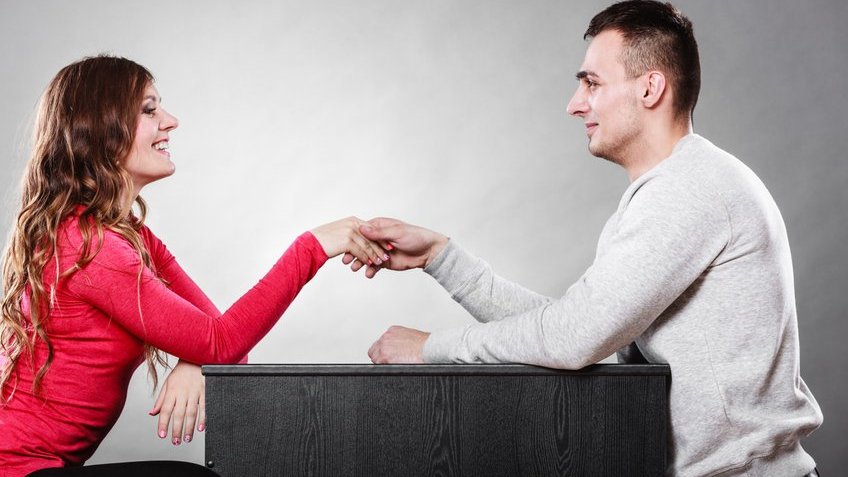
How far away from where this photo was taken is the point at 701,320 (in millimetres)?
1451

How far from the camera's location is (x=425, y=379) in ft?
4.52

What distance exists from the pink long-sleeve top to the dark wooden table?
289 millimetres

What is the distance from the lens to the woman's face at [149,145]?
1.83 m

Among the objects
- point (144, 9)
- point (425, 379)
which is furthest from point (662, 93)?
point (144, 9)

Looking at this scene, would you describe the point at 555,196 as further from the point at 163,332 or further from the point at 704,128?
the point at 163,332

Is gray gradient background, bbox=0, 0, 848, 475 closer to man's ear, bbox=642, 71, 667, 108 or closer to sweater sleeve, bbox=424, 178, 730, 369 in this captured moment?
man's ear, bbox=642, 71, 667, 108

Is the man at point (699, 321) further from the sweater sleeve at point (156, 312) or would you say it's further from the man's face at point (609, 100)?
the sweater sleeve at point (156, 312)

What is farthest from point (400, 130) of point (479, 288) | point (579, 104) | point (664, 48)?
point (664, 48)

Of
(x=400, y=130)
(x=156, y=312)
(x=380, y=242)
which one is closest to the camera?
(x=156, y=312)

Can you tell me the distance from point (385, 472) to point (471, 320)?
245 cm

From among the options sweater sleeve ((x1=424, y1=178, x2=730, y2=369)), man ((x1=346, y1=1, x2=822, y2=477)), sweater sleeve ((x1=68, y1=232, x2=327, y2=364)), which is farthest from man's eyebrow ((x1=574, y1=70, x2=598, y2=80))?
sweater sleeve ((x1=68, y1=232, x2=327, y2=364))

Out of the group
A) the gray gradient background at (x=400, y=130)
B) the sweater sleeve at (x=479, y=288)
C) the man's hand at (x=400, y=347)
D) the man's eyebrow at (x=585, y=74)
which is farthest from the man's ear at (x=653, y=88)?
the gray gradient background at (x=400, y=130)

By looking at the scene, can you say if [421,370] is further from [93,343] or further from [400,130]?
[400,130]

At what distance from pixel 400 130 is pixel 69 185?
228 cm
